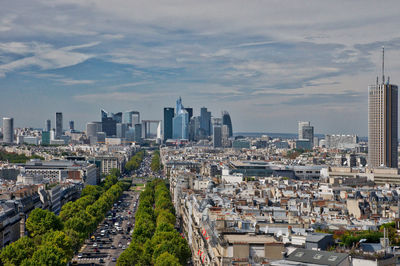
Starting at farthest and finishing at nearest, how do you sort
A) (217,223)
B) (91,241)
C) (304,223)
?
1. (91,241)
2. (304,223)
3. (217,223)

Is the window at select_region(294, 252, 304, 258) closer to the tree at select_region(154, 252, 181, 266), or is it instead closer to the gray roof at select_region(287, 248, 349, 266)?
the gray roof at select_region(287, 248, 349, 266)

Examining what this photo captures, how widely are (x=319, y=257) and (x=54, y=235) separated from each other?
44979 mm

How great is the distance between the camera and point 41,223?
79500 mm

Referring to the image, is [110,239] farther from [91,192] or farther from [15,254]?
[91,192]

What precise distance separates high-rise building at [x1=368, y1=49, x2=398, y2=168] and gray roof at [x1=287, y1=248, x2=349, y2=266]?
551ft

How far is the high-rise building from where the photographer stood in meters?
194

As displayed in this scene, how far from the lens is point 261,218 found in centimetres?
6366

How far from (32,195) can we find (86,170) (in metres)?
57.8

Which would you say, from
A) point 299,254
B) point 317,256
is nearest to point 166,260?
point 299,254

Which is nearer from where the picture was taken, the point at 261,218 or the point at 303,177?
the point at 261,218

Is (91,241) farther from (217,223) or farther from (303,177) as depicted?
(303,177)

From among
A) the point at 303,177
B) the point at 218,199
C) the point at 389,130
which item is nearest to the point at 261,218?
the point at 218,199

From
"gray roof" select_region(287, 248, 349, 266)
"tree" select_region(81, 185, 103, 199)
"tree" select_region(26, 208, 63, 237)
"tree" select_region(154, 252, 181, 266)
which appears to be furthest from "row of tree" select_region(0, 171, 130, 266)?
"gray roof" select_region(287, 248, 349, 266)

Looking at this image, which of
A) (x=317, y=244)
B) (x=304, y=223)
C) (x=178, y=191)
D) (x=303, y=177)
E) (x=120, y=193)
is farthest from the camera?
(x=303, y=177)
